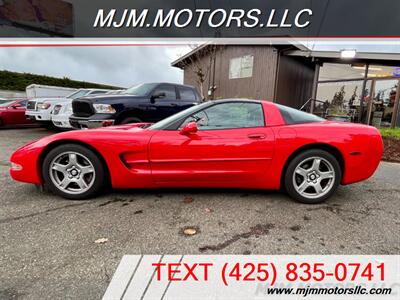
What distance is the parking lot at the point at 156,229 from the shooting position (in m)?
1.68

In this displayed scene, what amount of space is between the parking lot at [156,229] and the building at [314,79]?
898 cm

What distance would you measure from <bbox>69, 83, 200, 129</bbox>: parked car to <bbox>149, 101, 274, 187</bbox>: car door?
2816mm

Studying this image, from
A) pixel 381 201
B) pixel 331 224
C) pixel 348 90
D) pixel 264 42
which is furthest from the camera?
pixel 264 42

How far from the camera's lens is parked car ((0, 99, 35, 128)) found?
30.3ft

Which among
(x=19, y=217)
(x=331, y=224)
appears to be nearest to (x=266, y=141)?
(x=331, y=224)

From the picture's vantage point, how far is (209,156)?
269 cm

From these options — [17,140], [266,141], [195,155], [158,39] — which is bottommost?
[17,140]

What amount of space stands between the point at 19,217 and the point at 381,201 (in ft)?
13.4

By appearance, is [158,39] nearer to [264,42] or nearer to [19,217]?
[264,42]

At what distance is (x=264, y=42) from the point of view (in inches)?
467

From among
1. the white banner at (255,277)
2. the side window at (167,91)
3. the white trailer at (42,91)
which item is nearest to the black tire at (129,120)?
the side window at (167,91)

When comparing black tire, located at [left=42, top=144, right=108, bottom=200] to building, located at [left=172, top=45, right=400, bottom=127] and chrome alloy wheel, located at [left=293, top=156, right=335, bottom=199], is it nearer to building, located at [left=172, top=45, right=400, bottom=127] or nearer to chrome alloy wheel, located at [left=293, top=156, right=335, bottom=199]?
chrome alloy wheel, located at [left=293, top=156, right=335, bottom=199]

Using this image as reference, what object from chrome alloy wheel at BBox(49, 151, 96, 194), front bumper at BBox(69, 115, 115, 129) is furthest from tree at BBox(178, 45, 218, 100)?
chrome alloy wheel at BBox(49, 151, 96, 194)

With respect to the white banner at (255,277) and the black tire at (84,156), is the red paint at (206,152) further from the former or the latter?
the white banner at (255,277)
